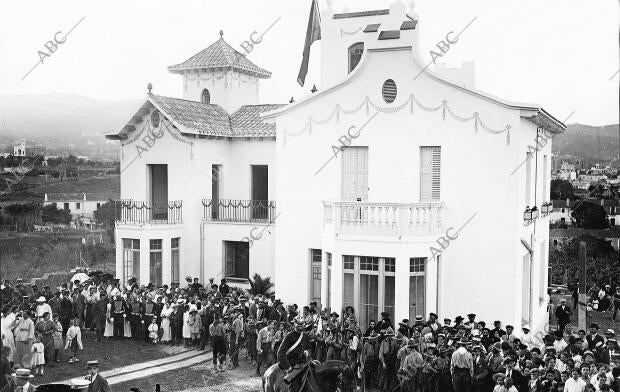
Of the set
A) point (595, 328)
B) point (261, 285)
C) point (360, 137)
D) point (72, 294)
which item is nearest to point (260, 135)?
point (261, 285)

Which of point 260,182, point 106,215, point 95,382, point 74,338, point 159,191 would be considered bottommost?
point 74,338

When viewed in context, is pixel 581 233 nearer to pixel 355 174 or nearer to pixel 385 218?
pixel 355 174

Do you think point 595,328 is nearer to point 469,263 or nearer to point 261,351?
point 469,263

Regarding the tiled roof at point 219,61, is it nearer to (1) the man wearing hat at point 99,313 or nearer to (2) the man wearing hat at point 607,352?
(1) the man wearing hat at point 99,313

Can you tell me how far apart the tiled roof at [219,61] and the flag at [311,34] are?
25.3ft

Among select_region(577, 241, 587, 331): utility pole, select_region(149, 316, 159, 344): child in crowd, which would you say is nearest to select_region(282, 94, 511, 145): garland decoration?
select_region(577, 241, 587, 331): utility pole

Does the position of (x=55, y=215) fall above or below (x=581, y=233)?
above

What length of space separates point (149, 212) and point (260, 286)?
584 centimetres

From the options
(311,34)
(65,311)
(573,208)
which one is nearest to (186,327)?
(65,311)

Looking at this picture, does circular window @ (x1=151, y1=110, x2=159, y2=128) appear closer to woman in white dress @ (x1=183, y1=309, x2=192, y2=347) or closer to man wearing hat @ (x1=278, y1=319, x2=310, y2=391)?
woman in white dress @ (x1=183, y1=309, x2=192, y2=347)

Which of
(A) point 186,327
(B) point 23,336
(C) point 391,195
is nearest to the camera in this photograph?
(B) point 23,336

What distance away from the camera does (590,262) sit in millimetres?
50719

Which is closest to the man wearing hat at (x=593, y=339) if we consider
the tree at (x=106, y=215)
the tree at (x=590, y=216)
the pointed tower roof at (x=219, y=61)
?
the pointed tower roof at (x=219, y=61)

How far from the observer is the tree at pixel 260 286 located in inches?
1088
